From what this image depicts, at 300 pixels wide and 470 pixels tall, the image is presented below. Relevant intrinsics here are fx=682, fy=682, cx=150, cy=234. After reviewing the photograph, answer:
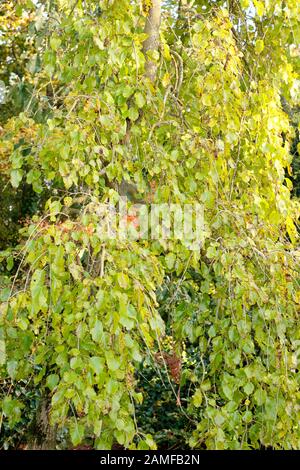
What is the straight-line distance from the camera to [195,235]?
2061 millimetres

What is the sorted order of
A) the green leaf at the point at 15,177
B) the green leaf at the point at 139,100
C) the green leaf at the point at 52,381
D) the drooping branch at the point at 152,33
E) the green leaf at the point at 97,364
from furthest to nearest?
the drooping branch at the point at 152,33
the green leaf at the point at 139,100
the green leaf at the point at 15,177
the green leaf at the point at 52,381
the green leaf at the point at 97,364

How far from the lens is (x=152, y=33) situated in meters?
2.38

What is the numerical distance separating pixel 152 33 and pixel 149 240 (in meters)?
0.75

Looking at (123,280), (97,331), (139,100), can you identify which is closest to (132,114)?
(139,100)

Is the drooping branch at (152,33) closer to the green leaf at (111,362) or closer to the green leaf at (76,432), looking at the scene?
the green leaf at (111,362)

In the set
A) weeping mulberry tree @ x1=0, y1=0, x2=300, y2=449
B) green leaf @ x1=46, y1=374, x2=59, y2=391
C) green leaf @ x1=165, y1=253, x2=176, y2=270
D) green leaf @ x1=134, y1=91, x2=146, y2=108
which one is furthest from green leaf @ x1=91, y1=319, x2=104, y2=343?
green leaf @ x1=134, y1=91, x2=146, y2=108

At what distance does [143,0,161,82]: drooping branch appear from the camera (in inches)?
93.4

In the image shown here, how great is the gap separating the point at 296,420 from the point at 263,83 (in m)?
1.19

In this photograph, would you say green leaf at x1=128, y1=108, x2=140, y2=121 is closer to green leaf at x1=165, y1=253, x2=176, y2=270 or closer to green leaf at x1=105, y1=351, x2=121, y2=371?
green leaf at x1=165, y1=253, x2=176, y2=270

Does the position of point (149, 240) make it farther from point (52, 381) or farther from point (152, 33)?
point (152, 33)

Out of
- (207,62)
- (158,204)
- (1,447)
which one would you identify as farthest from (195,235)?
(1,447)

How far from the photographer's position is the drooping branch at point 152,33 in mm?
2373

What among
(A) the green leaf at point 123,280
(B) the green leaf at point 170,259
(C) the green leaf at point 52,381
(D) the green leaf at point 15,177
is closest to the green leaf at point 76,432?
(C) the green leaf at point 52,381
